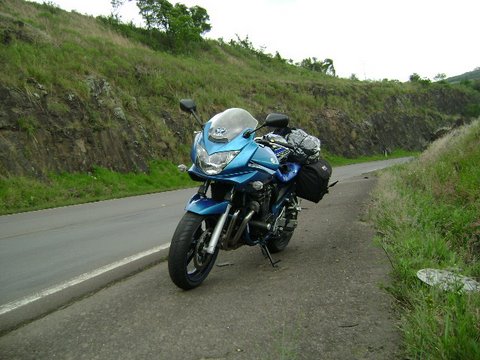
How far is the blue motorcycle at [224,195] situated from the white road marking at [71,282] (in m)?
1.23

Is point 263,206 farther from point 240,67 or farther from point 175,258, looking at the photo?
point 240,67

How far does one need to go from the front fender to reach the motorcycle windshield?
584 mm

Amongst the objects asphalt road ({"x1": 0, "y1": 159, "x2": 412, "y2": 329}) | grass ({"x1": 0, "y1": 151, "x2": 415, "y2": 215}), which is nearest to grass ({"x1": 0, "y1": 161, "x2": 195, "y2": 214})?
grass ({"x1": 0, "y1": 151, "x2": 415, "y2": 215})

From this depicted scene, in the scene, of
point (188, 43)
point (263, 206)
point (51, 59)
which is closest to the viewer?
point (263, 206)

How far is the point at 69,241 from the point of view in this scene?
6859 millimetres

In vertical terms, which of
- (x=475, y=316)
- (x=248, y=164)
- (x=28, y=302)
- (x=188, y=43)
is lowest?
(x=28, y=302)

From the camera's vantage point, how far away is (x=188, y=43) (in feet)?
121

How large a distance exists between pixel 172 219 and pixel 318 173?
4.26 meters

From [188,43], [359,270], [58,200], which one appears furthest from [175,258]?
[188,43]

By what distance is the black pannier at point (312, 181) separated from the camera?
17.5 feet

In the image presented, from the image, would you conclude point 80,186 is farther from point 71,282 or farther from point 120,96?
point 71,282

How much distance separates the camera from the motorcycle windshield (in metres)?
4.18

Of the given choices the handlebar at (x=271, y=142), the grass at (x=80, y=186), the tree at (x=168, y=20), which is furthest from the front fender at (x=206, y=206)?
the tree at (x=168, y=20)

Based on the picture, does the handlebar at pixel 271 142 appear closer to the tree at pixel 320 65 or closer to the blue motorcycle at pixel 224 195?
the blue motorcycle at pixel 224 195
